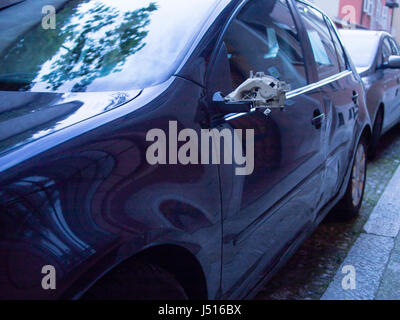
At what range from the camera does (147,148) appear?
1.52 metres

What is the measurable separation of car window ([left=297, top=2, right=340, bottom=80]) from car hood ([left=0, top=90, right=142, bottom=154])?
1.76 m

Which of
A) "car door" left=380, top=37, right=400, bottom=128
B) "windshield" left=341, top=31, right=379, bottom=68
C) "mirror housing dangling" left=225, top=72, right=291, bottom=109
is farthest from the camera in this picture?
"car door" left=380, top=37, right=400, bottom=128

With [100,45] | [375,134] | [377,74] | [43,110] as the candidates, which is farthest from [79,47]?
[375,134]

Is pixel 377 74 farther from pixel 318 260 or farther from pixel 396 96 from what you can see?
pixel 318 260

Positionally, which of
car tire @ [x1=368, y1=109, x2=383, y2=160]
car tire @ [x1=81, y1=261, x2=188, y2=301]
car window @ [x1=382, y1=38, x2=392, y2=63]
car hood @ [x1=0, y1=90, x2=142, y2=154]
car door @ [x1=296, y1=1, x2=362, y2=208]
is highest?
car hood @ [x1=0, y1=90, x2=142, y2=154]

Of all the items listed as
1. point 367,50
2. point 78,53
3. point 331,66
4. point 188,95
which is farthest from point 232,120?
point 367,50

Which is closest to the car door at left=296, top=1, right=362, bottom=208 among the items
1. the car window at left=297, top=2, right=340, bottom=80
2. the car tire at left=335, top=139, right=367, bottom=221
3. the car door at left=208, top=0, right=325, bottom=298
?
the car window at left=297, top=2, right=340, bottom=80

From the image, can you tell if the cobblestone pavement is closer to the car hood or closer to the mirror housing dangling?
the mirror housing dangling

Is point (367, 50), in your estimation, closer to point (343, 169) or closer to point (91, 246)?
point (343, 169)

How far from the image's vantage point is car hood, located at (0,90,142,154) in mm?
1373

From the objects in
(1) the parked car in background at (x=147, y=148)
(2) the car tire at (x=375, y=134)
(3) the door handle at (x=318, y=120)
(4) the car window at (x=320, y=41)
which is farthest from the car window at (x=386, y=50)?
(3) the door handle at (x=318, y=120)

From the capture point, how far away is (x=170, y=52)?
1.88m

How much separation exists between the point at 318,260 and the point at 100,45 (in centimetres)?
209

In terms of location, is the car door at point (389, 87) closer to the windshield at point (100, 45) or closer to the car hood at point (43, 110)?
the windshield at point (100, 45)
